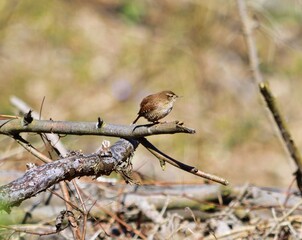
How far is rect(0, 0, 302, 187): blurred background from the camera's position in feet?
25.0

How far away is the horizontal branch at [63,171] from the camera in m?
2.03

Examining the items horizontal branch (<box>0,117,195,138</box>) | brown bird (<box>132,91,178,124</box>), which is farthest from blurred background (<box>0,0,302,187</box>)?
horizontal branch (<box>0,117,195,138</box>)

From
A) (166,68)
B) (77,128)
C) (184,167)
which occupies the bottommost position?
(184,167)

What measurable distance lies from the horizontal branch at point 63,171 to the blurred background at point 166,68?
15.3 feet

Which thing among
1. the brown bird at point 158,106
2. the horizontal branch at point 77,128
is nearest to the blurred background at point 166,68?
the brown bird at point 158,106

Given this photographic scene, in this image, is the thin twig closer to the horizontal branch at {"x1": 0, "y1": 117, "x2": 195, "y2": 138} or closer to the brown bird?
the horizontal branch at {"x1": 0, "y1": 117, "x2": 195, "y2": 138}

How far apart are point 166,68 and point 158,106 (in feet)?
19.1

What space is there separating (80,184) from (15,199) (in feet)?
4.48

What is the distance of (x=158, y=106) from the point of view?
2.59 meters

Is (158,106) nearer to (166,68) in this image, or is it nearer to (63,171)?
(63,171)

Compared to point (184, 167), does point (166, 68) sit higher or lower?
higher

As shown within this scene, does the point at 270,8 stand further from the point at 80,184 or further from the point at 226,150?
the point at 80,184

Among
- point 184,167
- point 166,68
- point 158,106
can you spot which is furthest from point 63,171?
point 166,68

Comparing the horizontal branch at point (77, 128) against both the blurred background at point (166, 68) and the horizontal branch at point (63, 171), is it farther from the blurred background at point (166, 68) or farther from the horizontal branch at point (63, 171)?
the blurred background at point (166, 68)
